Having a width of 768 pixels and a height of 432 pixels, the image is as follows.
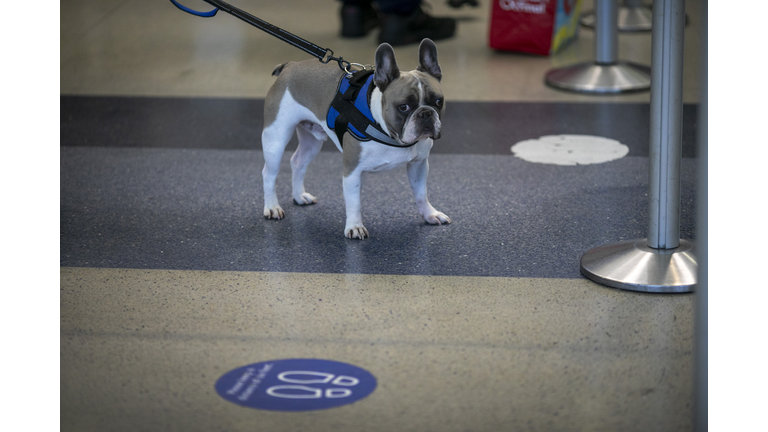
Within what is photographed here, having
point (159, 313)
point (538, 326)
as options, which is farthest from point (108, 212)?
point (538, 326)

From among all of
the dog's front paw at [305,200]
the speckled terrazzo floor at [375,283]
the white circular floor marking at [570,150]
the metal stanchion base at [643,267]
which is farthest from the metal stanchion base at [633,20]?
the metal stanchion base at [643,267]

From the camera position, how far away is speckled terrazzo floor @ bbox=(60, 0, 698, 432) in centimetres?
215

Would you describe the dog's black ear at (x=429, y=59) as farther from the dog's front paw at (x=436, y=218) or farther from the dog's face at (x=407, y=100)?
the dog's front paw at (x=436, y=218)

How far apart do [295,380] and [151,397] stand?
396 millimetres

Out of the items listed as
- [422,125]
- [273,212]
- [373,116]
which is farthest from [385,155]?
[273,212]

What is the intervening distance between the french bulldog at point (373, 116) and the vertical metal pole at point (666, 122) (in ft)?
2.49

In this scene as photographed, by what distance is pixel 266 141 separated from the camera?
3.45 metres

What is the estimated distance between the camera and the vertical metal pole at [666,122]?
8.63ft

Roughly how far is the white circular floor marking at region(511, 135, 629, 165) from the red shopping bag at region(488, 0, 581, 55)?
7.60 ft

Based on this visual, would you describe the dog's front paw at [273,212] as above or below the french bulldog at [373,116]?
below

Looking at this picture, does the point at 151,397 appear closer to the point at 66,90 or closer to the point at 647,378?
the point at 647,378

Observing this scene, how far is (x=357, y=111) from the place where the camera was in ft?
10.1

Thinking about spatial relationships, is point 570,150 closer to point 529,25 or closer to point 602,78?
point 602,78

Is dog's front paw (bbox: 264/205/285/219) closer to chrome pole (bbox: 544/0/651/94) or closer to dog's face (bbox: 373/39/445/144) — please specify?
dog's face (bbox: 373/39/445/144)
